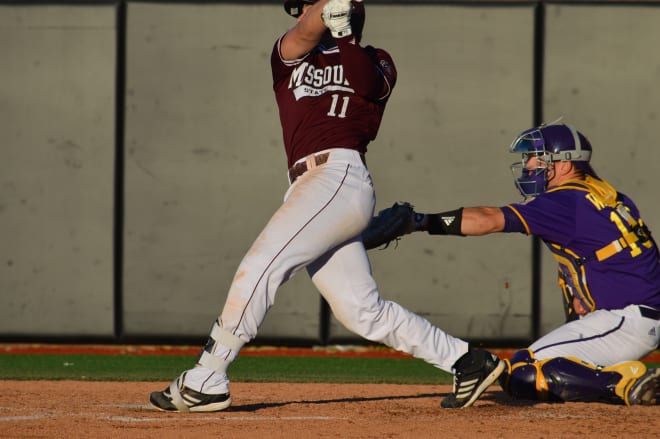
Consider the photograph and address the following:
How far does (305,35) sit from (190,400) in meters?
1.71

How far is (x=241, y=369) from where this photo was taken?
8.08 meters

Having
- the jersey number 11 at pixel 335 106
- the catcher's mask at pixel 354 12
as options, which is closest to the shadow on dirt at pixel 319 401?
the jersey number 11 at pixel 335 106

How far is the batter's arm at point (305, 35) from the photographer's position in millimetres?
4539

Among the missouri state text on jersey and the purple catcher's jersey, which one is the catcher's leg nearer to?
the purple catcher's jersey

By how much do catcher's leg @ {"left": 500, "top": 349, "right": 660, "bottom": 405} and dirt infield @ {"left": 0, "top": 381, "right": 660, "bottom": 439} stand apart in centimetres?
7

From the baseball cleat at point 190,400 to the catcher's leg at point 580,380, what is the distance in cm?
150

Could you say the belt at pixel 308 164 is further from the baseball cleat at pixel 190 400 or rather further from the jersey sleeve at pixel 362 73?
the baseball cleat at pixel 190 400

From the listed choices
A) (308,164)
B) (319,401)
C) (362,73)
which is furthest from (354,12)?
(319,401)

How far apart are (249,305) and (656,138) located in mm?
6154

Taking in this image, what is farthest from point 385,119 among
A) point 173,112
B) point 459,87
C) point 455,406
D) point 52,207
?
point 455,406

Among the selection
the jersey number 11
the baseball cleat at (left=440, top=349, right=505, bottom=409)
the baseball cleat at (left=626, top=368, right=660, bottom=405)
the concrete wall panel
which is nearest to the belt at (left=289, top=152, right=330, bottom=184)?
the jersey number 11

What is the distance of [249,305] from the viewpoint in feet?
15.4

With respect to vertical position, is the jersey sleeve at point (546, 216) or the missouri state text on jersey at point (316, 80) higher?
the missouri state text on jersey at point (316, 80)

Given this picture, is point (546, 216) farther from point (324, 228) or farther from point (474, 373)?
point (324, 228)
